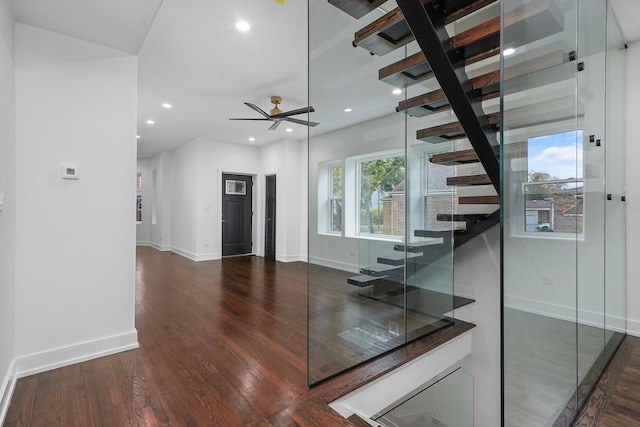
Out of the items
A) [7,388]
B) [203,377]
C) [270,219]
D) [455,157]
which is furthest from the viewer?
[270,219]

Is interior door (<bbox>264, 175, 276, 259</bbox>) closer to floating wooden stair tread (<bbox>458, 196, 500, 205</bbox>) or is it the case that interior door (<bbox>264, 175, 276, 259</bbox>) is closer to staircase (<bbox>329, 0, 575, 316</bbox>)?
staircase (<bbox>329, 0, 575, 316</bbox>)

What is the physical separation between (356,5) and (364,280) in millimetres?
2048

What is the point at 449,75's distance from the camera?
1.88 metres

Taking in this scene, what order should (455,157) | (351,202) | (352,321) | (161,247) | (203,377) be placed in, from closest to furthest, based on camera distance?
1. (203,377)
2. (352,321)
3. (455,157)
4. (351,202)
5. (161,247)

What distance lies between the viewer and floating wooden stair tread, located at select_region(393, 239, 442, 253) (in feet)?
8.77

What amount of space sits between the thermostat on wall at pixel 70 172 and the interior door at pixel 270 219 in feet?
16.9

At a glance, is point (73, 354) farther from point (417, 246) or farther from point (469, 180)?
point (469, 180)

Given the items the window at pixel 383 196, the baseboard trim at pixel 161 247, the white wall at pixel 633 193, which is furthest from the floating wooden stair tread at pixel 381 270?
the baseboard trim at pixel 161 247

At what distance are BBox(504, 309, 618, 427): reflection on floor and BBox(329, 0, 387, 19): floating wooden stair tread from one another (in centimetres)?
189

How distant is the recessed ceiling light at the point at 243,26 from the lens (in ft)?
8.85

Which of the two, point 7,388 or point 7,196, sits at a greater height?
point 7,196

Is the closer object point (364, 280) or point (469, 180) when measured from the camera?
point (364, 280)

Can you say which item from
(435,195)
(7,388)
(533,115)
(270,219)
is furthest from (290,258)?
(533,115)

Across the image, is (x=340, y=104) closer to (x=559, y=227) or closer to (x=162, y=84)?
(x=559, y=227)
